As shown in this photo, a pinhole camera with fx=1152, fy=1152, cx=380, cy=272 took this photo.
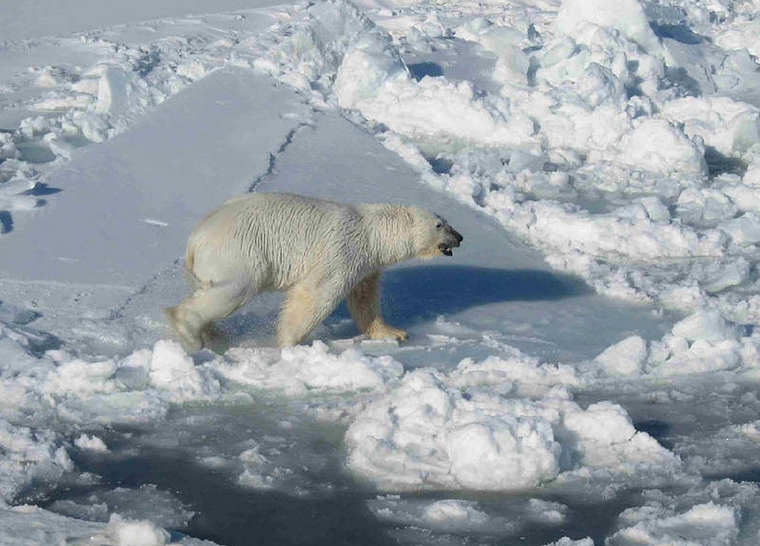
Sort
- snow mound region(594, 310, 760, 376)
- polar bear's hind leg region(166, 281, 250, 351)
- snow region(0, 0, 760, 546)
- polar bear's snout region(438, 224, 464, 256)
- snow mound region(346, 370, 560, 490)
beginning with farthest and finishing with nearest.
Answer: polar bear's snout region(438, 224, 464, 256) < snow mound region(594, 310, 760, 376) < polar bear's hind leg region(166, 281, 250, 351) < snow mound region(346, 370, 560, 490) < snow region(0, 0, 760, 546)

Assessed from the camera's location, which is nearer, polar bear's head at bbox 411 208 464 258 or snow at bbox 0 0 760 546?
snow at bbox 0 0 760 546

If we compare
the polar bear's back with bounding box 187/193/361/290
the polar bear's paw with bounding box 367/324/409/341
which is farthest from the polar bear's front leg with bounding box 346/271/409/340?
the polar bear's back with bounding box 187/193/361/290

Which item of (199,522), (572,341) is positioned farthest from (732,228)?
(199,522)

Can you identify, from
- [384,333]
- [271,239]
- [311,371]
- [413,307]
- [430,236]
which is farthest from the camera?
[413,307]

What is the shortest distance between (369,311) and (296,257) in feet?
1.81

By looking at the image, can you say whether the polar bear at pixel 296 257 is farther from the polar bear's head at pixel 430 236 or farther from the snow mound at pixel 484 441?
the snow mound at pixel 484 441

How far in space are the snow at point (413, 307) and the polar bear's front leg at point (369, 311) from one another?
133 millimetres

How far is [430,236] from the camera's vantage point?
658 cm

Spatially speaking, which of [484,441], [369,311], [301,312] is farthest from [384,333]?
[484,441]

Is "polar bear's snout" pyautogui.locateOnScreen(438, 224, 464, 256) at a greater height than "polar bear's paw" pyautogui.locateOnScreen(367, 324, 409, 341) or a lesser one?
greater

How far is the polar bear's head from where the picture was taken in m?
6.51

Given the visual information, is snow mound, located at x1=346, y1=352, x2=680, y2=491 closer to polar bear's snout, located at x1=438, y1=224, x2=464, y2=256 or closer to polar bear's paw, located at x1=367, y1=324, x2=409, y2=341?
polar bear's paw, located at x1=367, y1=324, x2=409, y2=341

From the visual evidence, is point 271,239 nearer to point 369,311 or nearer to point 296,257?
point 296,257

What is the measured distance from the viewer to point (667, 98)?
12234mm
